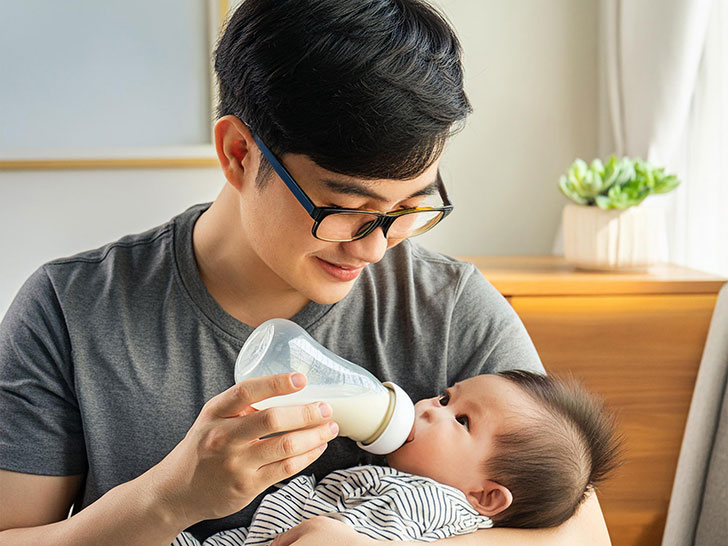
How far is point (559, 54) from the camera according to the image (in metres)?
2.69

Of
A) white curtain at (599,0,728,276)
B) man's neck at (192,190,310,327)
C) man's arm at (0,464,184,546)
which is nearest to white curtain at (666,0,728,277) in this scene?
white curtain at (599,0,728,276)

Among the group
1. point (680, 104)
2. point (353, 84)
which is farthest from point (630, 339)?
point (353, 84)

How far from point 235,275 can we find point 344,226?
31 centimetres

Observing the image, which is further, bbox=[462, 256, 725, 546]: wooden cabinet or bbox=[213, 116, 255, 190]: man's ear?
bbox=[462, 256, 725, 546]: wooden cabinet

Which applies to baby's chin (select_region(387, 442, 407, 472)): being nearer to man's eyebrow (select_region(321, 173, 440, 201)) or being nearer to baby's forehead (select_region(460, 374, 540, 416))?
baby's forehead (select_region(460, 374, 540, 416))

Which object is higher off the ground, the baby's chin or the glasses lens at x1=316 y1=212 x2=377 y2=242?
the glasses lens at x1=316 y1=212 x2=377 y2=242

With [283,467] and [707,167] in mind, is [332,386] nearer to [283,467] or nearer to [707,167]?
[283,467]

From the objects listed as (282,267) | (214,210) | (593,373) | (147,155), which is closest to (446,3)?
(147,155)

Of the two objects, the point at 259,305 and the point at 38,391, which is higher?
the point at 259,305

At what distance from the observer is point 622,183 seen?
87.0 inches

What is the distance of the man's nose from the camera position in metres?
1.17

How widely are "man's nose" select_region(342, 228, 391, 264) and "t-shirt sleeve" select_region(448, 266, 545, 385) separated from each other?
1.05 feet

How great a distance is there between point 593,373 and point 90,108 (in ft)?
5.64

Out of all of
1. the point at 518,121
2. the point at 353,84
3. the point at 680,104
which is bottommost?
the point at 518,121
